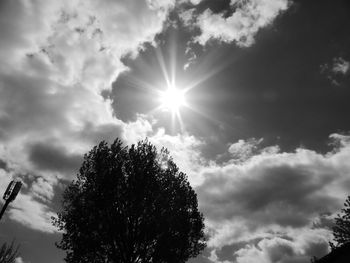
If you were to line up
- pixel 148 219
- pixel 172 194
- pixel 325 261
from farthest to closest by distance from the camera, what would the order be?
pixel 172 194, pixel 148 219, pixel 325 261

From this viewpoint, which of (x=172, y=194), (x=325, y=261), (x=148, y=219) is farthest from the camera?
(x=172, y=194)

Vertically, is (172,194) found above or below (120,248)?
above

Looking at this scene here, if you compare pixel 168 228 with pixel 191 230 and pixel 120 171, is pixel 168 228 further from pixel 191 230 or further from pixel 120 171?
pixel 120 171

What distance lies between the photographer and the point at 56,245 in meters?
28.1

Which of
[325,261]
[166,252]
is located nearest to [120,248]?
[166,252]

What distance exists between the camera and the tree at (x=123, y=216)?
90.4 feet

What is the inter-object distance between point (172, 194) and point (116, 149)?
6.89 m

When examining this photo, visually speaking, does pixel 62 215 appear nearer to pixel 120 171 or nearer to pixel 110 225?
pixel 110 225

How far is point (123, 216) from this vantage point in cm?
2759

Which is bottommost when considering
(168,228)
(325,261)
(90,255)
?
(325,261)

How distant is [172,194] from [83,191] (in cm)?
831

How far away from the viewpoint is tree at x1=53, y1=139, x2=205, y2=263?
90.4ft

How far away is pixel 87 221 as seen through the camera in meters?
27.8

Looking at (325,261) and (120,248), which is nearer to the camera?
(325,261)
